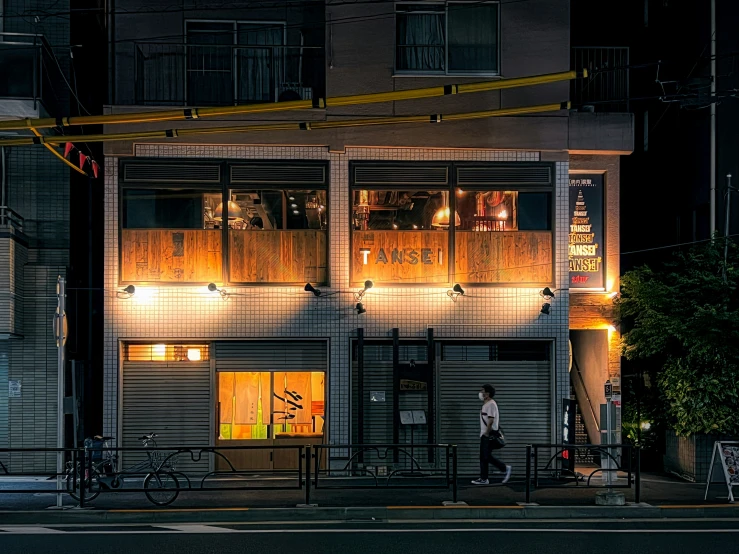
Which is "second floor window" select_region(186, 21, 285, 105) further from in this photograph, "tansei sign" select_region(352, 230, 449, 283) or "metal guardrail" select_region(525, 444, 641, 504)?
"metal guardrail" select_region(525, 444, 641, 504)

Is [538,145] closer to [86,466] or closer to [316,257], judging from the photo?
[316,257]

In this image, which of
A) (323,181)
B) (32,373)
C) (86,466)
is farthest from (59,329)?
(323,181)

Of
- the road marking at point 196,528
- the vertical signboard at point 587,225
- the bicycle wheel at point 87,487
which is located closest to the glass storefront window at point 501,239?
the vertical signboard at point 587,225

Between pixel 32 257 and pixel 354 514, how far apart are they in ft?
30.1

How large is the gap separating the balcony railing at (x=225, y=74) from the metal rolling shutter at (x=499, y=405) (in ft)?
21.1

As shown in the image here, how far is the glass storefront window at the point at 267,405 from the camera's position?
18.4 metres

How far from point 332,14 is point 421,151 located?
3178mm

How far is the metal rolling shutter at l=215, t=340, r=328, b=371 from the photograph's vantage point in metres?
18.3

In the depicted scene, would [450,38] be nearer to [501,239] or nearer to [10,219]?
[501,239]

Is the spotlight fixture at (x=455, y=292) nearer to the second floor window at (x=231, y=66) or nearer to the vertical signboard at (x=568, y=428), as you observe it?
the vertical signboard at (x=568, y=428)

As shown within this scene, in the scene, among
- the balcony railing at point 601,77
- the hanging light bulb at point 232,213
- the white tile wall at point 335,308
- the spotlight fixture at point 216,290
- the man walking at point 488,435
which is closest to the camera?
the man walking at point 488,435

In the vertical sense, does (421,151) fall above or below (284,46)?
below

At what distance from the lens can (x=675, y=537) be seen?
12.2m

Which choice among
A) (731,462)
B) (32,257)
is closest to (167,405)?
(32,257)
